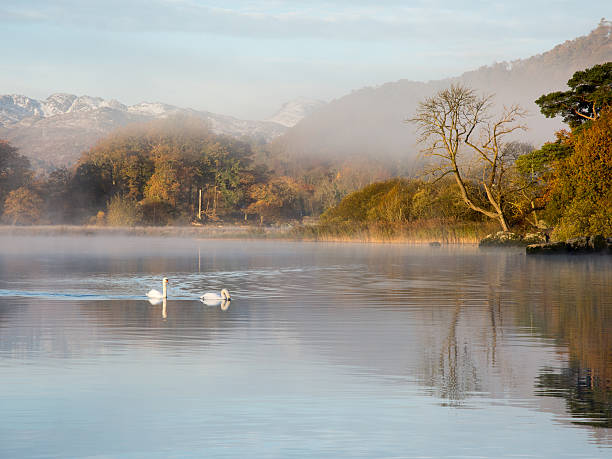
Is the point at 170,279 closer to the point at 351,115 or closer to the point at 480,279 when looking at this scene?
the point at 480,279

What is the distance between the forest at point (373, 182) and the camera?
3975 cm

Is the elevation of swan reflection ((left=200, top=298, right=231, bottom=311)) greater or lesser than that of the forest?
lesser

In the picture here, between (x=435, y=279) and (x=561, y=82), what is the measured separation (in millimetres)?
146745

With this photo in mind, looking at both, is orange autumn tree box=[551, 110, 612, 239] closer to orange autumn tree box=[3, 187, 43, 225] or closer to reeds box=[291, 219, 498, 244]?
reeds box=[291, 219, 498, 244]

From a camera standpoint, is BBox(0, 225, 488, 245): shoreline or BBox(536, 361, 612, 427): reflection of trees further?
BBox(0, 225, 488, 245): shoreline

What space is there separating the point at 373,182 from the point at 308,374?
6971cm

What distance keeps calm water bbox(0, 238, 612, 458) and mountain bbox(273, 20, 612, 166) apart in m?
120

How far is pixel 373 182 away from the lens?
78.1m

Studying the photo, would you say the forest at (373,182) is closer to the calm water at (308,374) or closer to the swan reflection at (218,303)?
the calm water at (308,374)

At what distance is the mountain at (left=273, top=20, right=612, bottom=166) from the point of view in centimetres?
14712

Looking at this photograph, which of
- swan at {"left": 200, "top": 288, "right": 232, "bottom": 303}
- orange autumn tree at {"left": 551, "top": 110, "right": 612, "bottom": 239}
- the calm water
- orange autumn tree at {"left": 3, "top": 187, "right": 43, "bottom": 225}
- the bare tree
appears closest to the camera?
the calm water

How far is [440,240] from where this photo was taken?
48812 mm

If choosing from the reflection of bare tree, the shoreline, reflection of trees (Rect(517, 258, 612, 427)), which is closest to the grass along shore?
the shoreline

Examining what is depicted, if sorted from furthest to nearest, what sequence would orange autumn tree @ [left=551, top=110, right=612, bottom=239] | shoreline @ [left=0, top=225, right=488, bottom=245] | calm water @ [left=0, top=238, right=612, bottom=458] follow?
1. shoreline @ [left=0, top=225, right=488, bottom=245]
2. orange autumn tree @ [left=551, top=110, right=612, bottom=239]
3. calm water @ [left=0, top=238, right=612, bottom=458]
